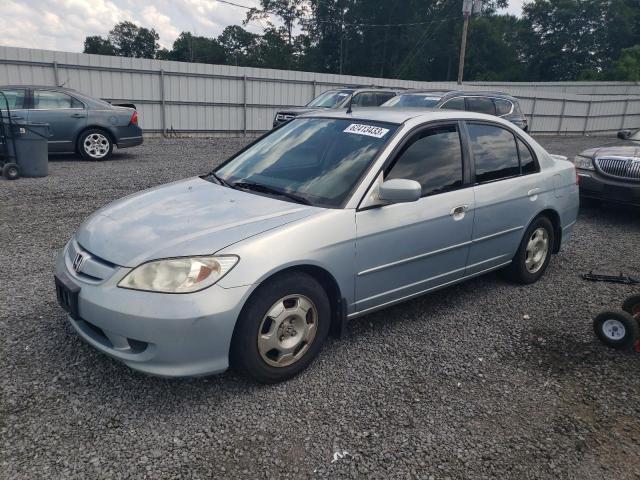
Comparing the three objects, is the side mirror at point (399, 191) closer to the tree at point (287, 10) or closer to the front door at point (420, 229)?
the front door at point (420, 229)

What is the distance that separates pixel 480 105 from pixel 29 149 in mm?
9053

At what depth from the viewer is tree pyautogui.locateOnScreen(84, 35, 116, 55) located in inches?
3174

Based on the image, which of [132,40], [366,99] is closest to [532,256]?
[366,99]

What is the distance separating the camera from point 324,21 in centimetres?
6750

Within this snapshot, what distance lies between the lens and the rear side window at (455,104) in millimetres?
10508

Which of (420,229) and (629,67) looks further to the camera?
(629,67)

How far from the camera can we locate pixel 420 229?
142 inches

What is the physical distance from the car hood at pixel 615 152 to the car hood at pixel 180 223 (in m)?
6.25

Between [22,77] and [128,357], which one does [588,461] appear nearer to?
[128,357]

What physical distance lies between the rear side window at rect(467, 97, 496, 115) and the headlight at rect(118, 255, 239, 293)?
9.56 meters

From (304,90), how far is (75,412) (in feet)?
59.2

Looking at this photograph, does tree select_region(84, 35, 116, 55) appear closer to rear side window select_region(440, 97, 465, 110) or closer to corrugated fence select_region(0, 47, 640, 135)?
corrugated fence select_region(0, 47, 640, 135)

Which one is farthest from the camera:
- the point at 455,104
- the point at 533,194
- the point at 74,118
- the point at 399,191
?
the point at 455,104

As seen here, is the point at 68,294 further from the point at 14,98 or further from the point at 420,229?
the point at 14,98
